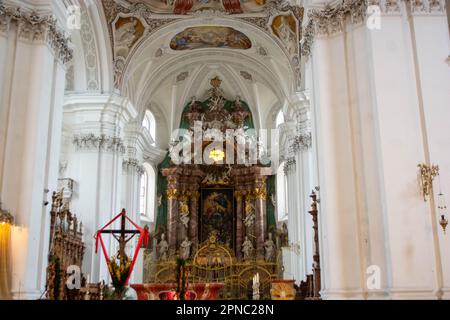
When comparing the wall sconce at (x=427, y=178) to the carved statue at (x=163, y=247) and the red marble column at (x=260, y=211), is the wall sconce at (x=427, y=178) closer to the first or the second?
the red marble column at (x=260, y=211)

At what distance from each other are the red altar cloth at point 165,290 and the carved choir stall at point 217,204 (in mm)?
10754

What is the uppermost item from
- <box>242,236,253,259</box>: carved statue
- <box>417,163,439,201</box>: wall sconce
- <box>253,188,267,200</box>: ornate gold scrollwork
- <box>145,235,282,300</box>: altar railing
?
<box>253,188,267,200</box>: ornate gold scrollwork

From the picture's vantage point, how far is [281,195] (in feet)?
81.6

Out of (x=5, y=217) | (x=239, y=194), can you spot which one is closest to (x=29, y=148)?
(x=5, y=217)

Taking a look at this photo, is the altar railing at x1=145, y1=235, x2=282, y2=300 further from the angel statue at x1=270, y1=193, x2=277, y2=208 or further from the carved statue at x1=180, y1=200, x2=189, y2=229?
the angel statue at x1=270, y1=193, x2=277, y2=208

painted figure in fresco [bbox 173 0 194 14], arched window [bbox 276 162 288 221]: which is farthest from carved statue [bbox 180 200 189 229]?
painted figure in fresco [bbox 173 0 194 14]

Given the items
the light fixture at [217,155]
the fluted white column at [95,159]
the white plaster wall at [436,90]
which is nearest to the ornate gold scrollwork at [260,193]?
the light fixture at [217,155]

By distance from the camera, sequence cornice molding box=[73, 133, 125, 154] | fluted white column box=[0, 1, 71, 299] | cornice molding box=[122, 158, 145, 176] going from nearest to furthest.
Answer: fluted white column box=[0, 1, 71, 299] < cornice molding box=[73, 133, 125, 154] < cornice molding box=[122, 158, 145, 176]

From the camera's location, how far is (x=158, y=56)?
69.4 feet

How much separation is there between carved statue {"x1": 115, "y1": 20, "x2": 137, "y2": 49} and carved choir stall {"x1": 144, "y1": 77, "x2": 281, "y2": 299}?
6.77 metres

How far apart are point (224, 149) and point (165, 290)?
1504 cm

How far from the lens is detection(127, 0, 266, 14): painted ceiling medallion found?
18.5 meters
